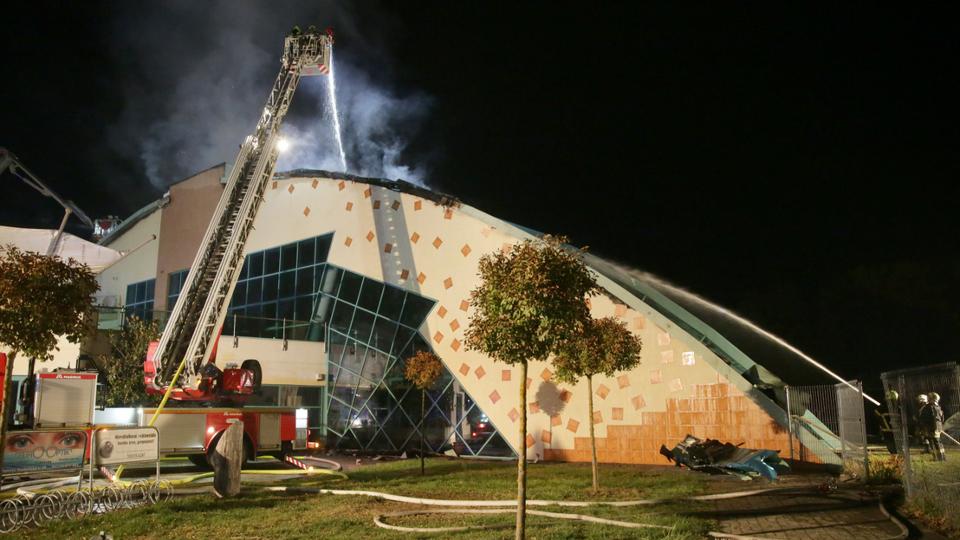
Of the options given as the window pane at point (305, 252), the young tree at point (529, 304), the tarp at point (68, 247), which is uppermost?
the tarp at point (68, 247)

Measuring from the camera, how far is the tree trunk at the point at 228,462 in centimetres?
1291

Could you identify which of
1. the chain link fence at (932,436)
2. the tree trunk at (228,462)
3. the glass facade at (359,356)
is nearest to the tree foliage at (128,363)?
the glass facade at (359,356)

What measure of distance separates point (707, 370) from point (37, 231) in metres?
35.5

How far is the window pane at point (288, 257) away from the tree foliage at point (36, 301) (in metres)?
17.3

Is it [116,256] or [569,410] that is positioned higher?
[116,256]

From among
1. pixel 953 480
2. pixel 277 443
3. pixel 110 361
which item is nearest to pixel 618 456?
pixel 277 443

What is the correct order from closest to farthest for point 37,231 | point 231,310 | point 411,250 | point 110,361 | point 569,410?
Answer: point 569,410 < point 110,361 < point 411,250 < point 231,310 < point 37,231

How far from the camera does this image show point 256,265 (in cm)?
3052

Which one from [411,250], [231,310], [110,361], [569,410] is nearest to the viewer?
[569,410]

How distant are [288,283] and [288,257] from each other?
3.76 ft

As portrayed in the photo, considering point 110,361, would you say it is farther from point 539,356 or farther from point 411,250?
point 539,356

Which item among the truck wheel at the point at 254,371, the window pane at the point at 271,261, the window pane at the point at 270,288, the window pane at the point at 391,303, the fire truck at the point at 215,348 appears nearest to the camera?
the fire truck at the point at 215,348

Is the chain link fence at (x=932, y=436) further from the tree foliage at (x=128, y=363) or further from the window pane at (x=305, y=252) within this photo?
the window pane at (x=305, y=252)

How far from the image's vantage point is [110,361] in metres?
22.5
